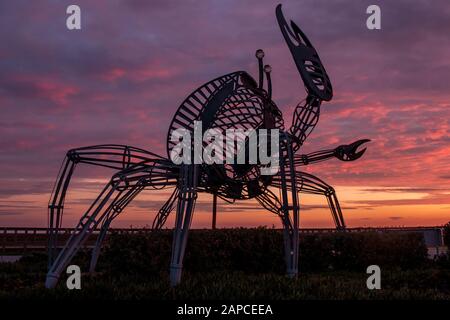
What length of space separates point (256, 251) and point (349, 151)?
178 inches

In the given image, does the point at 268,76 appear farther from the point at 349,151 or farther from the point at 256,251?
the point at 256,251

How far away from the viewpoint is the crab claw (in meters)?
16.2

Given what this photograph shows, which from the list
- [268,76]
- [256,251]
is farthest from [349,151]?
[256,251]

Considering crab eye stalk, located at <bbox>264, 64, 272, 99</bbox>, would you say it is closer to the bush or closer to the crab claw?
the crab claw

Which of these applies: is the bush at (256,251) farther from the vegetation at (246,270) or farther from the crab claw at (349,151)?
the crab claw at (349,151)

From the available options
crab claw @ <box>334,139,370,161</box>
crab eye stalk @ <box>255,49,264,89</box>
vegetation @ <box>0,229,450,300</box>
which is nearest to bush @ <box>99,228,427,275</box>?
vegetation @ <box>0,229,450,300</box>

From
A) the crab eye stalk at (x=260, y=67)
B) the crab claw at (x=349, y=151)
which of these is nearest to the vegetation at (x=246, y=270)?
the crab claw at (x=349, y=151)

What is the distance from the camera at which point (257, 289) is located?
451 inches

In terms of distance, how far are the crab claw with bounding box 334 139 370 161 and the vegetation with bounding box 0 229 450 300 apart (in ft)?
11.3

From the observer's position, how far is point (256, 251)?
18.1 metres

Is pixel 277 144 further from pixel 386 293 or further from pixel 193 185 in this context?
pixel 386 293

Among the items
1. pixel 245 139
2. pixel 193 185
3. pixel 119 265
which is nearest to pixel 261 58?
pixel 245 139

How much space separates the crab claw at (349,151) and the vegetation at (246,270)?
3444 mm

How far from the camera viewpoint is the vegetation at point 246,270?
1140 cm
